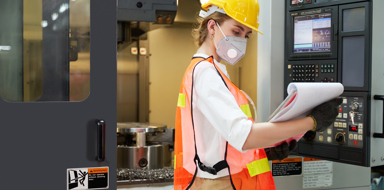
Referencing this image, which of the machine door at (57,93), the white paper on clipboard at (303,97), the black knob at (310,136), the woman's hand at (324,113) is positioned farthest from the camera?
the black knob at (310,136)

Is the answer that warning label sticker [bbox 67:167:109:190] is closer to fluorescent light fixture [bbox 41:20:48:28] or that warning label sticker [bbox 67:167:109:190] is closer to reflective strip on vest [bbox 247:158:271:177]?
fluorescent light fixture [bbox 41:20:48:28]

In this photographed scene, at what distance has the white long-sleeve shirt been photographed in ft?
5.56

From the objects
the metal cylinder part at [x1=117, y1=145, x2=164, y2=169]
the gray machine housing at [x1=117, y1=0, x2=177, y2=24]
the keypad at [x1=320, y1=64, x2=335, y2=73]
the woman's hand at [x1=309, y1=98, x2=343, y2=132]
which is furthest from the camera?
the metal cylinder part at [x1=117, y1=145, x2=164, y2=169]

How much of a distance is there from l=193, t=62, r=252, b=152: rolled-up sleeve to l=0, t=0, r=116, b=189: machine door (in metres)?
0.45

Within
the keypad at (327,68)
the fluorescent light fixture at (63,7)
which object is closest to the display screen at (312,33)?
the keypad at (327,68)

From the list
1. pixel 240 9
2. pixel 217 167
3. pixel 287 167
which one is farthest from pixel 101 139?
pixel 287 167

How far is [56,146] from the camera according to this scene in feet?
4.74

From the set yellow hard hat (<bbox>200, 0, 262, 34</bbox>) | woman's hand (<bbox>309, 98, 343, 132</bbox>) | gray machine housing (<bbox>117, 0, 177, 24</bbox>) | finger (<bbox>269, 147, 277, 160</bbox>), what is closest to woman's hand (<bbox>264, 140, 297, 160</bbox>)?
finger (<bbox>269, 147, 277, 160</bbox>)

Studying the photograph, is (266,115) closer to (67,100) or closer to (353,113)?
(353,113)

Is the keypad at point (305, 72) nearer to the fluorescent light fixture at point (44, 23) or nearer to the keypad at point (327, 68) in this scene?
the keypad at point (327, 68)

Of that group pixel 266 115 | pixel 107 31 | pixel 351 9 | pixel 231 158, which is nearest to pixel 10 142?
pixel 107 31

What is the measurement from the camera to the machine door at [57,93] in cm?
141

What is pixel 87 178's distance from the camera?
1.47 metres

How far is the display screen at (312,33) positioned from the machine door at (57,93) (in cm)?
155
